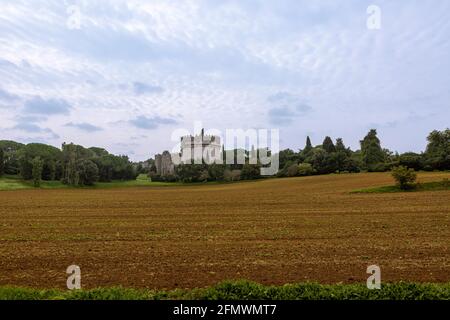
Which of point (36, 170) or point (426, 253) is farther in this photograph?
point (36, 170)

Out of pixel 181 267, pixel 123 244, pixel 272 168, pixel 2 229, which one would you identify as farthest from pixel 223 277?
pixel 272 168

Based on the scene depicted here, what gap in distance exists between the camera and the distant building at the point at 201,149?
93.0 meters

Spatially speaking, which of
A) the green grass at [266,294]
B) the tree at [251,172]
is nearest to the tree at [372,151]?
the tree at [251,172]

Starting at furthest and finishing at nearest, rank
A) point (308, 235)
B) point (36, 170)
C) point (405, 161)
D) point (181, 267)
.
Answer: point (36, 170)
point (405, 161)
point (308, 235)
point (181, 267)

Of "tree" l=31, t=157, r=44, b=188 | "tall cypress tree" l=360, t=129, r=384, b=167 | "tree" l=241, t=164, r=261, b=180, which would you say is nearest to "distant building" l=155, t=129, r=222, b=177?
"tree" l=241, t=164, r=261, b=180

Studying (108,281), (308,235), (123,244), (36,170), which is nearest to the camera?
(108,281)

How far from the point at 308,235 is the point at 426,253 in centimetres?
519

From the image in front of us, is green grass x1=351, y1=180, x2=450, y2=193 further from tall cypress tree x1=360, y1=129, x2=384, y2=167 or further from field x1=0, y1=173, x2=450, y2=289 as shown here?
tall cypress tree x1=360, y1=129, x2=384, y2=167

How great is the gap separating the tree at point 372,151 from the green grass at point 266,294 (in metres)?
79.3

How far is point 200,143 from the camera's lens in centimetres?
9588

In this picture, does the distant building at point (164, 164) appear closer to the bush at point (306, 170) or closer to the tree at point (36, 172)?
the tree at point (36, 172)

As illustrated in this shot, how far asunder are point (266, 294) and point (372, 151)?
83752 mm

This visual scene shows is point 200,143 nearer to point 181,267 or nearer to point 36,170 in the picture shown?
point 36,170

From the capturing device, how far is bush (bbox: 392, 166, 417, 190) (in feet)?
152
